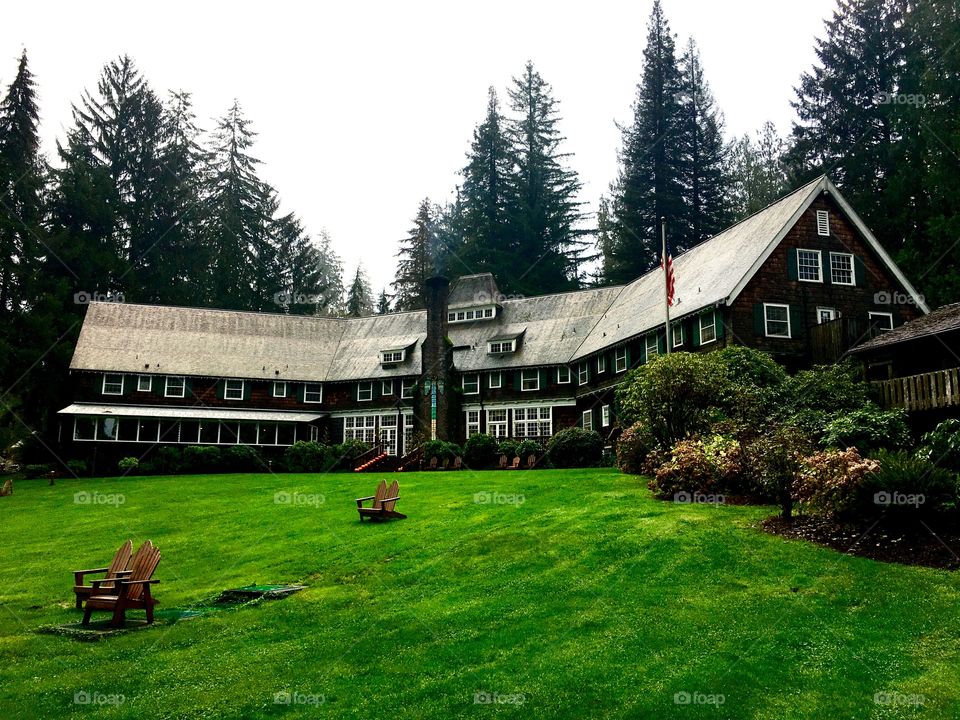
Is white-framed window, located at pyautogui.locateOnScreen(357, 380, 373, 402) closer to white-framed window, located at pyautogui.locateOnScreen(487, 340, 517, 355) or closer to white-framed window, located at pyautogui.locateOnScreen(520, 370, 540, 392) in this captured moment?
white-framed window, located at pyautogui.locateOnScreen(487, 340, 517, 355)

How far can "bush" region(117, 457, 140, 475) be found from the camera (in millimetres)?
42406

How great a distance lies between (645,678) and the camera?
10156 mm

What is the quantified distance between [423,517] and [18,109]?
154 feet

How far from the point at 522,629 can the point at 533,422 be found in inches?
1407

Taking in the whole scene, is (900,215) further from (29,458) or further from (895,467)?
(29,458)

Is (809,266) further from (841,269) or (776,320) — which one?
(776,320)

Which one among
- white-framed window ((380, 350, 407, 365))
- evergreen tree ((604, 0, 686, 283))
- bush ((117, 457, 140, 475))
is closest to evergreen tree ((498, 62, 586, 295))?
evergreen tree ((604, 0, 686, 283))

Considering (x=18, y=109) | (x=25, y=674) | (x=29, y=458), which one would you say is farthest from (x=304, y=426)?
(x=25, y=674)

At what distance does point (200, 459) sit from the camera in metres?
43.5
